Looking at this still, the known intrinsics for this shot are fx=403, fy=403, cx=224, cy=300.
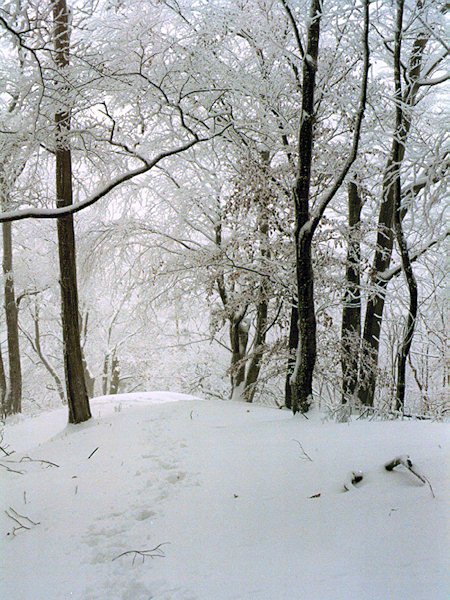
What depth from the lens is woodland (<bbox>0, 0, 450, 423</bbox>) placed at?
431cm

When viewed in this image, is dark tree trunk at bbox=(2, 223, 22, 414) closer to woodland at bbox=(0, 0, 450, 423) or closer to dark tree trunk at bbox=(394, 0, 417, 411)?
woodland at bbox=(0, 0, 450, 423)

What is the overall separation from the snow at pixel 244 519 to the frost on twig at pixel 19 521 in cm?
3

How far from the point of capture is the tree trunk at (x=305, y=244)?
4328mm

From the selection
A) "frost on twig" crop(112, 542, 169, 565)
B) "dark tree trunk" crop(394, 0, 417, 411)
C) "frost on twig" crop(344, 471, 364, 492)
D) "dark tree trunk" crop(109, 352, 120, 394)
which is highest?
"dark tree trunk" crop(394, 0, 417, 411)

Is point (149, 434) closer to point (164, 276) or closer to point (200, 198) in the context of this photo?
point (164, 276)

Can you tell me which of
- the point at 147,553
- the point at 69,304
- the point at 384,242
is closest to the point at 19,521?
the point at 147,553

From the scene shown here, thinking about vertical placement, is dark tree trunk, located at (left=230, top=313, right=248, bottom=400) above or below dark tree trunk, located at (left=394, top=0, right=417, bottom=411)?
below

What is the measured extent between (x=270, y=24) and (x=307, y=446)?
5.79 meters

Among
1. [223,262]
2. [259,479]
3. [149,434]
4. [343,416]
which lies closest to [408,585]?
[259,479]

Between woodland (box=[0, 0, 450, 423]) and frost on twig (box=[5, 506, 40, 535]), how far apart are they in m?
2.39

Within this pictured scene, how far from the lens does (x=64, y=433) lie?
6.42 metres

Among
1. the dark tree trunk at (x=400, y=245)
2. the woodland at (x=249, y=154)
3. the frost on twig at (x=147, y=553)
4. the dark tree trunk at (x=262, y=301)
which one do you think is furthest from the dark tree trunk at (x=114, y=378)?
the frost on twig at (x=147, y=553)

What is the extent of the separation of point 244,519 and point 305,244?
3.03m

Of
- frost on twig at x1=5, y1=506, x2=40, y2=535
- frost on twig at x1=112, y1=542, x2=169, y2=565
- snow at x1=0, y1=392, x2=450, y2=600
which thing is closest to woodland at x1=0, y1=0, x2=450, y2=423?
snow at x1=0, y1=392, x2=450, y2=600
